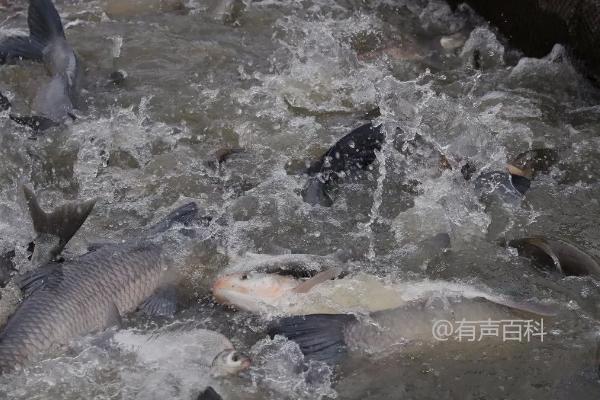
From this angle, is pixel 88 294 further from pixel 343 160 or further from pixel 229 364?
pixel 343 160

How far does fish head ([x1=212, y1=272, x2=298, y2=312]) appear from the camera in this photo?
299 cm

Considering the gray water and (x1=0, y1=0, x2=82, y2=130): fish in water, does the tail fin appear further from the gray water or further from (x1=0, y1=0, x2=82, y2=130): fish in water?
(x1=0, y1=0, x2=82, y2=130): fish in water

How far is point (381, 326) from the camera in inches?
114

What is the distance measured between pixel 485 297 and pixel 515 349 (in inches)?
9.7

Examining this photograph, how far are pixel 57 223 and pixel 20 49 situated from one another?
2373 millimetres

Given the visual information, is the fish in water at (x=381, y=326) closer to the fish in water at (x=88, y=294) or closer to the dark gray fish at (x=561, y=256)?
the dark gray fish at (x=561, y=256)

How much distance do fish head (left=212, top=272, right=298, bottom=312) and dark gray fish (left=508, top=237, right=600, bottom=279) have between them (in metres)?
1.18

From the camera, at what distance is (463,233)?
11.8ft

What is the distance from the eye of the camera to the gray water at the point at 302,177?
9.21 ft

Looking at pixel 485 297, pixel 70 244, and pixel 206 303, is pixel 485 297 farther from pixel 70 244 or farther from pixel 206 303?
pixel 70 244

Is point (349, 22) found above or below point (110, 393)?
above

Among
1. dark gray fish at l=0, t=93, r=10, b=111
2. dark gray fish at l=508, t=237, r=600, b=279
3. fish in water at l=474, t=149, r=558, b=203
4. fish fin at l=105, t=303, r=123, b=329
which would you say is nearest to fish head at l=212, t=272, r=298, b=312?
fish fin at l=105, t=303, r=123, b=329

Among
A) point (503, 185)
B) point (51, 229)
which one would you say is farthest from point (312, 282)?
point (503, 185)

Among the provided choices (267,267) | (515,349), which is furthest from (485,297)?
(267,267)
